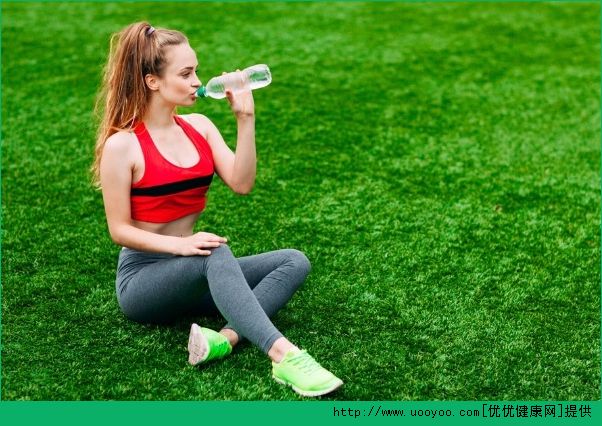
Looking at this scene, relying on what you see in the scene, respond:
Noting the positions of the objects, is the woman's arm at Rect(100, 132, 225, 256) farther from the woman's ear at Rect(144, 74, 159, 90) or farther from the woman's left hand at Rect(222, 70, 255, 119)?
the woman's left hand at Rect(222, 70, 255, 119)

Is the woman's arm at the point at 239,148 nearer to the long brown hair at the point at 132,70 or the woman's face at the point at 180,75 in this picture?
the woman's face at the point at 180,75

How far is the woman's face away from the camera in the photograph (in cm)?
299

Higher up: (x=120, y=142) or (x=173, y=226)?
(x=120, y=142)

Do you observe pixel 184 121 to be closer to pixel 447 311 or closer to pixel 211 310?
pixel 211 310

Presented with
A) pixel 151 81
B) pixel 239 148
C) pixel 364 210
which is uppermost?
pixel 151 81

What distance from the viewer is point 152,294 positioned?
3041 mm

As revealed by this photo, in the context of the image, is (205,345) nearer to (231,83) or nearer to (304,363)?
(304,363)

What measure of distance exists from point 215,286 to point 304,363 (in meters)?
0.41

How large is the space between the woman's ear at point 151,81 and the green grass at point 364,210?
3.04 ft

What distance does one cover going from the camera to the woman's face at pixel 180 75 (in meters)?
2.99

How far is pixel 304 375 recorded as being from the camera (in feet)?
9.13

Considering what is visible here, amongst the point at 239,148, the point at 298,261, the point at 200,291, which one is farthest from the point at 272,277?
the point at 239,148

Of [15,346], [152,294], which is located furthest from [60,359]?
[152,294]

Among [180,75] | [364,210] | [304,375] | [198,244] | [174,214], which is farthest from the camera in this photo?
[364,210]
